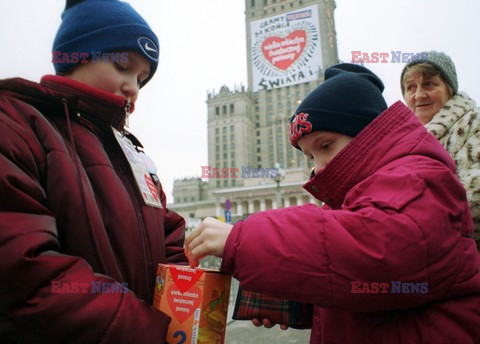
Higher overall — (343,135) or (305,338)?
(343,135)

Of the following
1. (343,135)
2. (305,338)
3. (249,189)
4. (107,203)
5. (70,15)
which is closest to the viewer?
(107,203)

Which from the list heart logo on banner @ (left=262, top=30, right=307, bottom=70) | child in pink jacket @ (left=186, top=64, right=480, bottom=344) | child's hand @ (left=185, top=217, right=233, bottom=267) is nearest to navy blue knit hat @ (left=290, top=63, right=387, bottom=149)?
child in pink jacket @ (left=186, top=64, right=480, bottom=344)

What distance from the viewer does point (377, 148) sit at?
1.08m

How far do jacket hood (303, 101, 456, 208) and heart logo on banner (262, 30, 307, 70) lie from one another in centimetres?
1976

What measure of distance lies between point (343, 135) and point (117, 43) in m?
0.99

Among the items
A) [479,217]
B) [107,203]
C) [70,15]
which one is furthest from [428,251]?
[70,15]

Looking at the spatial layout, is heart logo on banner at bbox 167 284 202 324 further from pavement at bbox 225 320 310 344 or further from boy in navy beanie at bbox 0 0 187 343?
pavement at bbox 225 320 310 344

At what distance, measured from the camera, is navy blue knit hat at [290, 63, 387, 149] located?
Answer: 3.97 ft

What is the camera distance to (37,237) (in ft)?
2.39

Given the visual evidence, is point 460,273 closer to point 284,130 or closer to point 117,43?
point 117,43

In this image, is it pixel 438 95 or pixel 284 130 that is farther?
pixel 284 130

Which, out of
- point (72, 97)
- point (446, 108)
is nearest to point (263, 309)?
point (72, 97)

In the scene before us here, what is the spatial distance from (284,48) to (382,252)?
23.2m

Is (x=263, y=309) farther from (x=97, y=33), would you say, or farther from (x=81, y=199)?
(x=97, y=33)
